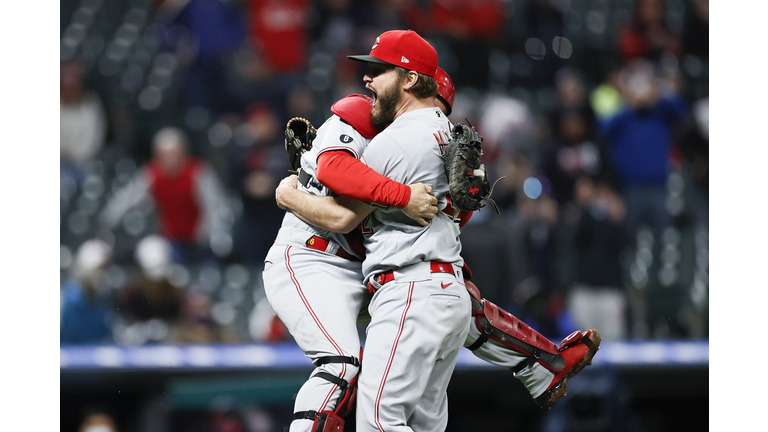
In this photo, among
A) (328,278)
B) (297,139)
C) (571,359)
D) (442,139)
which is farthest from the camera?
(297,139)

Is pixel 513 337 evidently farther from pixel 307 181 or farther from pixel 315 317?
pixel 307 181

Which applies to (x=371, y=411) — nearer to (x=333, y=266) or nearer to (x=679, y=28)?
(x=333, y=266)

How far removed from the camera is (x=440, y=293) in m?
3.09

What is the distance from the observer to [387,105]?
329 cm

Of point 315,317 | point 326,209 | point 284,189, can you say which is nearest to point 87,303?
point 284,189

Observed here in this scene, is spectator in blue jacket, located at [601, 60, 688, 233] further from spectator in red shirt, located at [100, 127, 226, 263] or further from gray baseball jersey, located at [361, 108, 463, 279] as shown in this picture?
gray baseball jersey, located at [361, 108, 463, 279]

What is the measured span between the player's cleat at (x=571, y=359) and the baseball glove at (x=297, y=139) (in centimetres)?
156

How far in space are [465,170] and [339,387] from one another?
1.02 meters

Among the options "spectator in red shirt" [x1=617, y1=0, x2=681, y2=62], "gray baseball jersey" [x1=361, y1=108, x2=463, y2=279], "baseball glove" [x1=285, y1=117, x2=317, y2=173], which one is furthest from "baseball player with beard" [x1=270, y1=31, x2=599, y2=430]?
"spectator in red shirt" [x1=617, y1=0, x2=681, y2=62]

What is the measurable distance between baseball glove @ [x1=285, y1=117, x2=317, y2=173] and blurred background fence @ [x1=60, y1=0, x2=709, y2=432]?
7.31 feet

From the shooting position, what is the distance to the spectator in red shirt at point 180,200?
7.34 meters

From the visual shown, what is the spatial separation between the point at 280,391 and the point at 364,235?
2.58 meters

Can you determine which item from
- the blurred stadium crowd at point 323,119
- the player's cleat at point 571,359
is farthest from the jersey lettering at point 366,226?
the blurred stadium crowd at point 323,119

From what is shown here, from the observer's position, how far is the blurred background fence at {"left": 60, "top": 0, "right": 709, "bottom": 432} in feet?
18.7
